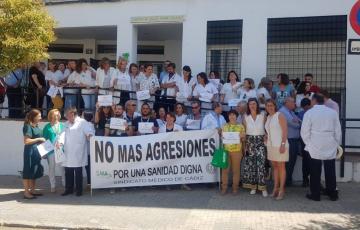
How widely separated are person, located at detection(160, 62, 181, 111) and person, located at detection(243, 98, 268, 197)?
8.70ft

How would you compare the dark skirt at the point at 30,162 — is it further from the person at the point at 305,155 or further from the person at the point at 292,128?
the person at the point at 305,155

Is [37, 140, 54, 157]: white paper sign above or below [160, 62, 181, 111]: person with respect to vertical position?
below

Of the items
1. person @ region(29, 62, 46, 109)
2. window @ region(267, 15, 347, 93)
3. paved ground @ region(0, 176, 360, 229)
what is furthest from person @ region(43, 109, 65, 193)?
window @ region(267, 15, 347, 93)

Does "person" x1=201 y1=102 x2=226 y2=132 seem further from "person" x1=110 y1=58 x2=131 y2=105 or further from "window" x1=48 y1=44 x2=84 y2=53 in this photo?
"window" x1=48 y1=44 x2=84 y2=53

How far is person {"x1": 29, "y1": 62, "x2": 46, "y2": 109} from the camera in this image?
12656 millimetres

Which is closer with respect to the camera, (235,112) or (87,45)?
(235,112)

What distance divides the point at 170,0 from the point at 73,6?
297 cm

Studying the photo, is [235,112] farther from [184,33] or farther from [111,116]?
[184,33]

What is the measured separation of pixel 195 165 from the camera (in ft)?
33.0

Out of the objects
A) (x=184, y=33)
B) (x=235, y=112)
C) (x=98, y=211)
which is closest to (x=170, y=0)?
(x=184, y=33)

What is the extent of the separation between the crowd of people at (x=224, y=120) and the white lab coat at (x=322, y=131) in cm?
2

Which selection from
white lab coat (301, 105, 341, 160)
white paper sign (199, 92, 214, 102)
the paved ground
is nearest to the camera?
the paved ground

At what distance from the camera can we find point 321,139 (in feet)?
29.3

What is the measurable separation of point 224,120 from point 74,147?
3056 millimetres
